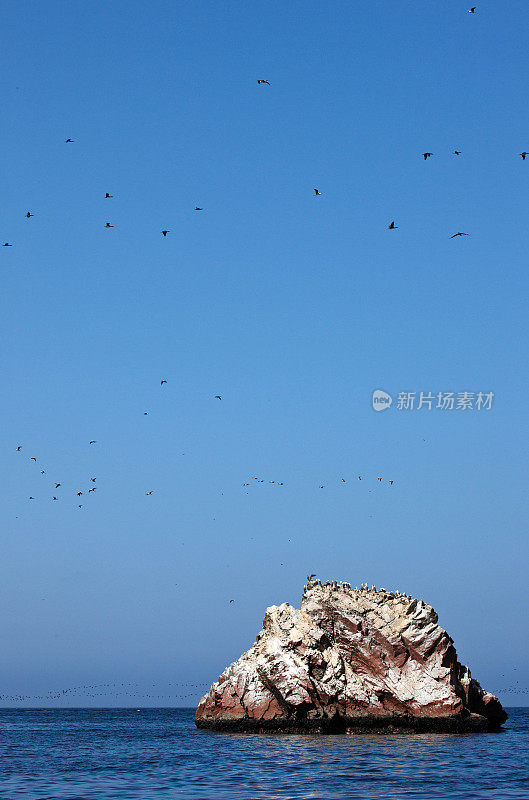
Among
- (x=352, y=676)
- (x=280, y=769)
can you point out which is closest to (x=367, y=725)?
(x=352, y=676)

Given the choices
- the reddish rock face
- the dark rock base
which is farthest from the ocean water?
the reddish rock face

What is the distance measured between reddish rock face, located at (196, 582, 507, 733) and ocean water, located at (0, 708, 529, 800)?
2.03 m

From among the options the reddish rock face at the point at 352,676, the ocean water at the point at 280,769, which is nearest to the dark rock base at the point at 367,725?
the reddish rock face at the point at 352,676

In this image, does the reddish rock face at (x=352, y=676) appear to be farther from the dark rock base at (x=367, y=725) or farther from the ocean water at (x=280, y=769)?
the ocean water at (x=280, y=769)

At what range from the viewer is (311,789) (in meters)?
33.7

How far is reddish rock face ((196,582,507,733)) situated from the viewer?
5691cm

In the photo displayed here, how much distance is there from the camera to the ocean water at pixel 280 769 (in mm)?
33719

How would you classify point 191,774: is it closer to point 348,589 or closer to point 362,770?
point 362,770

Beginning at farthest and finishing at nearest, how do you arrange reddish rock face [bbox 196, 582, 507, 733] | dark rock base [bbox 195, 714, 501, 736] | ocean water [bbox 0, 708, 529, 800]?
reddish rock face [bbox 196, 582, 507, 733]
dark rock base [bbox 195, 714, 501, 736]
ocean water [bbox 0, 708, 529, 800]

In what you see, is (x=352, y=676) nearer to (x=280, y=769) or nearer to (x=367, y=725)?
(x=367, y=725)

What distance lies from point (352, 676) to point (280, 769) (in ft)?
66.6

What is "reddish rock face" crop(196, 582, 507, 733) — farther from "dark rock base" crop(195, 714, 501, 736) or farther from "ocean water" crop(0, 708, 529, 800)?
"ocean water" crop(0, 708, 529, 800)

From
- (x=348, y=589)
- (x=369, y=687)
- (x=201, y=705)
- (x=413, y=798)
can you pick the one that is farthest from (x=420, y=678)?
(x=413, y=798)

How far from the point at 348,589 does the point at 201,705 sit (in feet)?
49.1
